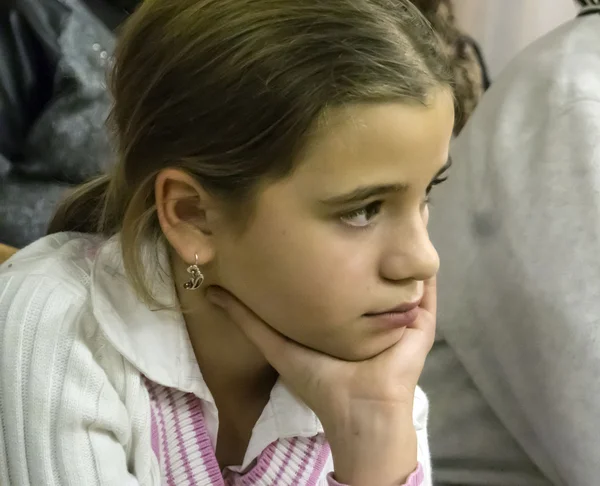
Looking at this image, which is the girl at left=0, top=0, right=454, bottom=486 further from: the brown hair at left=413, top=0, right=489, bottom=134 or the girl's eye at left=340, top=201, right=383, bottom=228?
the brown hair at left=413, top=0, right=489, bottom=134

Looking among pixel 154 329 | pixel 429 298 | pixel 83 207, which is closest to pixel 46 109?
pixel 83 207

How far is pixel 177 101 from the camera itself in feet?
2.11

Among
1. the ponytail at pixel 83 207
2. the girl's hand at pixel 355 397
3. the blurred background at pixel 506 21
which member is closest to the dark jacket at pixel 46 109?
the ponytail at pixel 83 207

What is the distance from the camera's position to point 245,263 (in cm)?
69

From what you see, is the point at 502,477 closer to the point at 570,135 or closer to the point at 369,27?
the point at 570,135

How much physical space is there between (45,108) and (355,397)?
0.77m

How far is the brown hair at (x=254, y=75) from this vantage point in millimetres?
612

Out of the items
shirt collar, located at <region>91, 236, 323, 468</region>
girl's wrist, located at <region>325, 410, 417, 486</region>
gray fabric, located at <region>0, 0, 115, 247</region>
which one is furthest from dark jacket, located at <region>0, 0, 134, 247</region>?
girl's wrist, located at <region>325, 410, 417, 486</region>

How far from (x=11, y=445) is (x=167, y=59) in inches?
15.4

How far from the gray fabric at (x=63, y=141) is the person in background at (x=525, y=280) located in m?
0.58

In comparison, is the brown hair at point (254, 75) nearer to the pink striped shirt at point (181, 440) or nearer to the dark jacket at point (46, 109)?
the pink striped shirt at point (181, 440)

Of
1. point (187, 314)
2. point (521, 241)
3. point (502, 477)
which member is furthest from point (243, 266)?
point (502, 477)

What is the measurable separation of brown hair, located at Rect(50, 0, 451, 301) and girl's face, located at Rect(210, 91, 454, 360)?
2 centimetres

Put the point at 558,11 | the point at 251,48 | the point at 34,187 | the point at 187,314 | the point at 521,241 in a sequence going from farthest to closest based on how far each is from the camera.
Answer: the point at 558,11 < the point at 34,187 < the point at 521,241 < the point at 187,314 < the point at 251,48
